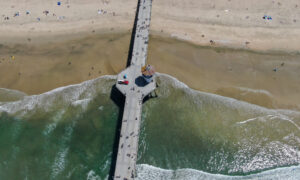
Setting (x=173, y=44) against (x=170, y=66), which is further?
(x=173, y=44)

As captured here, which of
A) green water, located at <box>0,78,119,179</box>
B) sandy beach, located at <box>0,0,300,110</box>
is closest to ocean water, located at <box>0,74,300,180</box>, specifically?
green water, located at <box>0,78,119,179</box>

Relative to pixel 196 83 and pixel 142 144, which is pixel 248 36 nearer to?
pixel 196 83

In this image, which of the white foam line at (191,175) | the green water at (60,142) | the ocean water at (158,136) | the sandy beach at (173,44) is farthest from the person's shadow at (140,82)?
the white foam line at (191,175)

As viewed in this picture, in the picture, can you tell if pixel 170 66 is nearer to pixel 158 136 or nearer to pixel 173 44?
pixel 173 44

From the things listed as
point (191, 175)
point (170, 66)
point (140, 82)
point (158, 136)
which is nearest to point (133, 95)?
point (140, 82)

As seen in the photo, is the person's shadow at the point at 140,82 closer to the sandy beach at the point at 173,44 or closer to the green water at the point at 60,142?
the sandy beach at the point at 173,44

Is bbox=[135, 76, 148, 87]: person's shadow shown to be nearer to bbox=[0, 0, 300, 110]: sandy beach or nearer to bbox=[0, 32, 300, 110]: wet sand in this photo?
bbox=[0, 0, 300, 110]: sandy beach

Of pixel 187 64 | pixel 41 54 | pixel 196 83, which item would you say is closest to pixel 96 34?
pixel 41 54
